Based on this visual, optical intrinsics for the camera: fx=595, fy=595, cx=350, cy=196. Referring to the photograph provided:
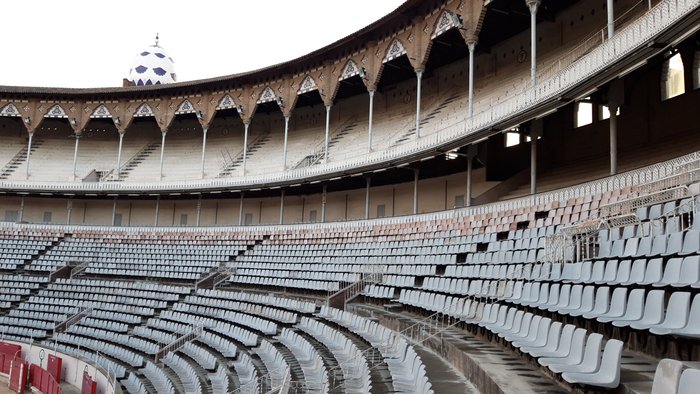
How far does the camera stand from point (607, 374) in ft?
14.1

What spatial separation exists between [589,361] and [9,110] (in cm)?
3834

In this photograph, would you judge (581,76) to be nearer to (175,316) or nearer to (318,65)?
(175,316)

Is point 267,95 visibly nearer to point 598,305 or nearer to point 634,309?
point 598,305

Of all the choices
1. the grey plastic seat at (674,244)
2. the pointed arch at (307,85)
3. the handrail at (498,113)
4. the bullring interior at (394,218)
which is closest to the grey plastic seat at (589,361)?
the bullring interior at (394,218)

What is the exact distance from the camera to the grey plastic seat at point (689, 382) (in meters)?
2.99

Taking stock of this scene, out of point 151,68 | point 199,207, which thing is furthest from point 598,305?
point 151,68

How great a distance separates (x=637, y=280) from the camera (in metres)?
6.51

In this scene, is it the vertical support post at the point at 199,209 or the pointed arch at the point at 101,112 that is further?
the pointed arch at the point at 101,112

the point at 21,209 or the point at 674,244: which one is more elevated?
the point at 21,209

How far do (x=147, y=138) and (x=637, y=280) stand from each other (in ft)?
122

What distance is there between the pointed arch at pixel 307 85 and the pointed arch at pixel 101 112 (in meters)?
12.5

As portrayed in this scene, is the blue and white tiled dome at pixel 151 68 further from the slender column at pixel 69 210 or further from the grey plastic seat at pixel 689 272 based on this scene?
the grey plastic seat at pixel 689 272

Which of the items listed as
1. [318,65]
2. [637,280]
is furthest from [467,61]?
[637,280]

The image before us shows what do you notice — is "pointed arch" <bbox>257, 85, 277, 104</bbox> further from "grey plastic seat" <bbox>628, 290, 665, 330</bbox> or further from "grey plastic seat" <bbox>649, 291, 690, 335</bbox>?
"grey plastic seat" <bbox>649, 291, 690, 335</bbox>
